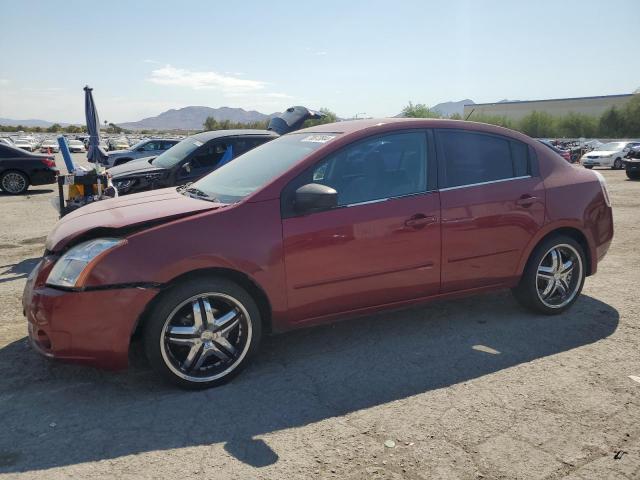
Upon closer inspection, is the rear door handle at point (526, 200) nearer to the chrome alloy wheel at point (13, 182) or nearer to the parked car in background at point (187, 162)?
the parked car in background at point (187, 162)

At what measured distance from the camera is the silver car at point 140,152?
1938 cm

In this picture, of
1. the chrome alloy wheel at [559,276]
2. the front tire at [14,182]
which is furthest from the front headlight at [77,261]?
the front tire at [14,182]

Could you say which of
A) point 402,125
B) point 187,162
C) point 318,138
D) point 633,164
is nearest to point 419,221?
point 402,125

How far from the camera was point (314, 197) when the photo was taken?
3369 mm

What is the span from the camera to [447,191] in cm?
401

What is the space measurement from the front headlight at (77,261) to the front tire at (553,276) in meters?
3.27

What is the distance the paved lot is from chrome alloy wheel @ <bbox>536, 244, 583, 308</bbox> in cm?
23

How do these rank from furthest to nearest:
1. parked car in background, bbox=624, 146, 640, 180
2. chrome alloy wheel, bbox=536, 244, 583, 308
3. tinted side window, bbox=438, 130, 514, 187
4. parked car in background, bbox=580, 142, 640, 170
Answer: parked car in background, bbox=580, 142, 640, 170
parked car in background, bbox=624, 146, 640, 180
chrome alloy wheel, bbox=536, 244, 583, 308
tinted side window, bbox=438, 130, 514, 187

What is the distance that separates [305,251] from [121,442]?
155 cm

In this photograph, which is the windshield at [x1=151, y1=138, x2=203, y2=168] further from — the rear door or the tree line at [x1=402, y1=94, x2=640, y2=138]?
the tree line at [x1=402, y1=94, x2=640, y2=138]

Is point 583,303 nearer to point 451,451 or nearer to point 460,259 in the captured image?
→ point 460,259

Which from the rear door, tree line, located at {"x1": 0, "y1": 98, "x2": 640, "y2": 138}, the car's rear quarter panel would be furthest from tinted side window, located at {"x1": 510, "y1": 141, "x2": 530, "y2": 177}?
tree line, located at {"x1": 0, "y1": 98, "x2": 640, "y2": 138}

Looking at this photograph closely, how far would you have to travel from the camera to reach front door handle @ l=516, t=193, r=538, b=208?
4250 mm

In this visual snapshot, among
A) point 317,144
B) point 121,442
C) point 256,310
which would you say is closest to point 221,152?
point 317,144
